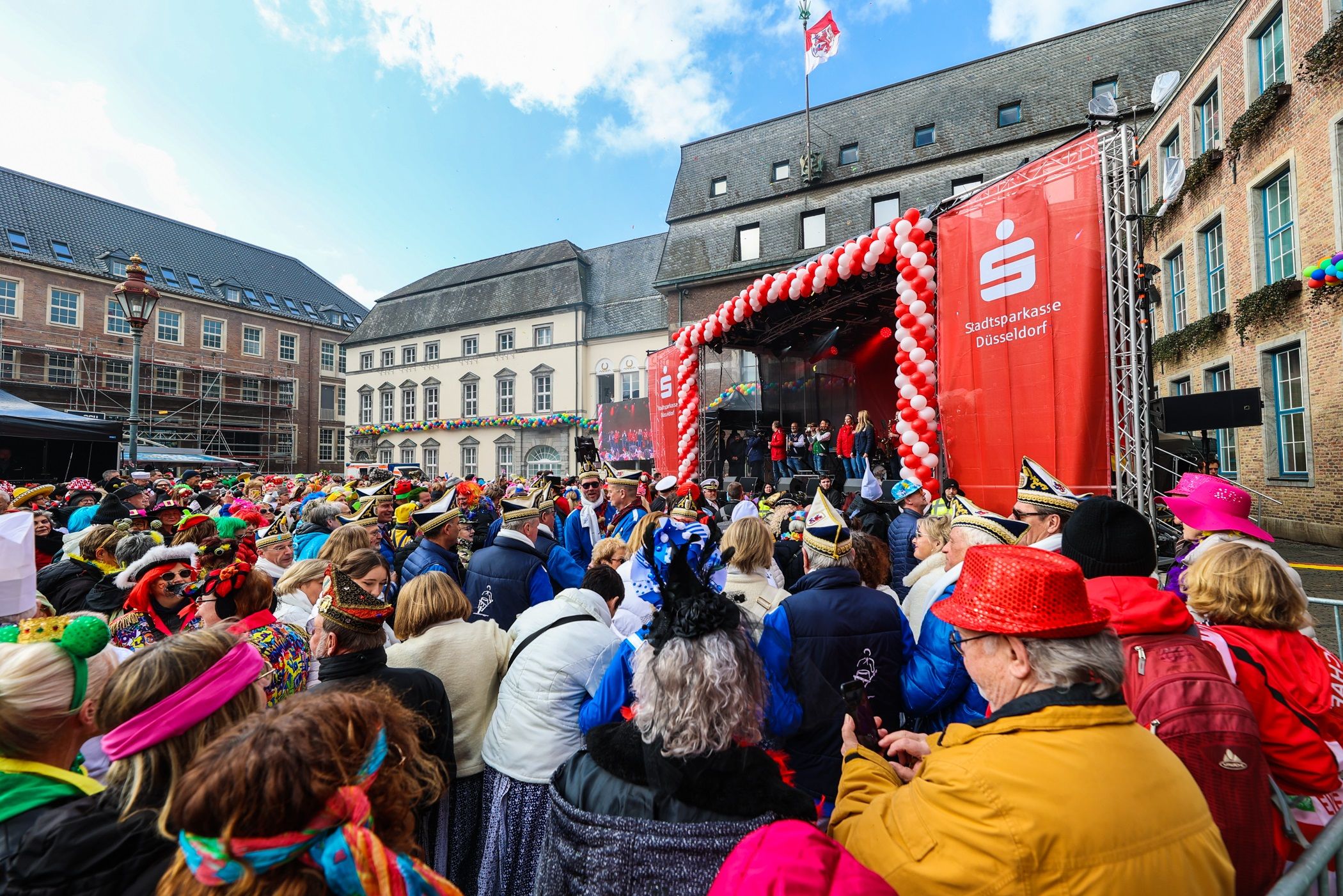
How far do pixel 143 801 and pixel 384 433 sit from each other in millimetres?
39632

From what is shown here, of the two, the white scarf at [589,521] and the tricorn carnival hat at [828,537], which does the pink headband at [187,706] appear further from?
the white scarf at [589,521]

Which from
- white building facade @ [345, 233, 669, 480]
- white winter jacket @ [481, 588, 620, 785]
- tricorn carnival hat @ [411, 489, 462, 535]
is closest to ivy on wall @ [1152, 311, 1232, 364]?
tricorn carnival hat @ [411, 489, 462, 535]

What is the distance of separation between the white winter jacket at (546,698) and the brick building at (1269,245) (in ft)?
45.8

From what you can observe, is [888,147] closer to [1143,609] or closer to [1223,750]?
[1143,609]

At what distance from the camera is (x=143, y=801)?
1339mm

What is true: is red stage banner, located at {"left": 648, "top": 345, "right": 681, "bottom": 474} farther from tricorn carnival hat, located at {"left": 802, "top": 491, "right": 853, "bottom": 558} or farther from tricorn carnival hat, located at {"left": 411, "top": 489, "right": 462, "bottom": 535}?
tricorn carnival hat, located at {"left": 802, "top": 491, "right": 853, "bottom": 558}

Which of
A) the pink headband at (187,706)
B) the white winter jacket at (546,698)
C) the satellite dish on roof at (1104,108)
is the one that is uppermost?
the satellite dish on roof at (1104,108)

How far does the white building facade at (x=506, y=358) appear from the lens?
3200 centimetres

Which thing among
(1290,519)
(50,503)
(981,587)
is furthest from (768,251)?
(981,587)

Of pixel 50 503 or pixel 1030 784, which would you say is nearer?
pixel 1030 784

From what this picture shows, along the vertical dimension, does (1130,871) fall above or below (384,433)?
below

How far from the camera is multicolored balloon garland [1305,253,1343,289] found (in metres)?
10.0

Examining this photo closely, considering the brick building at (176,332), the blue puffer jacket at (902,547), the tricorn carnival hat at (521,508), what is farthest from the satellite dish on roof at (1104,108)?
the brick building at (176,332)

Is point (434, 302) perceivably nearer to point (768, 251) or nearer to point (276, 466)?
point (276, 466)
